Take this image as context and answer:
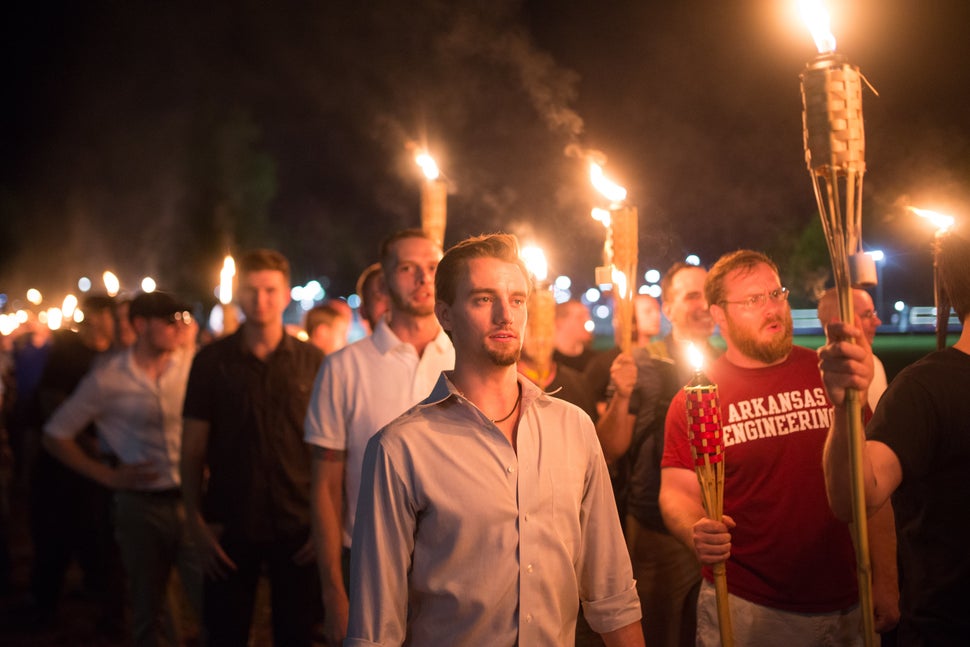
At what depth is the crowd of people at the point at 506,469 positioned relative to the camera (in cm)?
253

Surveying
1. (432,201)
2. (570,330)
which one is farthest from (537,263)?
(570,330)

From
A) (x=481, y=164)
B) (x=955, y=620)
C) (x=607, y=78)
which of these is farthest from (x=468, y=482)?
(x=481, y=164)

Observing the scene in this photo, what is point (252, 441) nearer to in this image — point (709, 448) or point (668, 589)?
point (668, 589)

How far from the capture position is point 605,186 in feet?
15.0

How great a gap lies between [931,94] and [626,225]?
2280mm

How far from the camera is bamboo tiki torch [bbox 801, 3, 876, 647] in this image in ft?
7.64

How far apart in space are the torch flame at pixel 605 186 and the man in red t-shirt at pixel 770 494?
2.96 feet

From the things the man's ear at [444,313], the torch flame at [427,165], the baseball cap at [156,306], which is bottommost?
the man's ear at [444,313]

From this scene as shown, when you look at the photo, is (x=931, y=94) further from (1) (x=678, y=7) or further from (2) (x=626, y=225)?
(1) (x=678, y=7)

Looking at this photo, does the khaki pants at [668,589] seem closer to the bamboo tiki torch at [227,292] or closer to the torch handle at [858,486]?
the torch handle at [858,486]

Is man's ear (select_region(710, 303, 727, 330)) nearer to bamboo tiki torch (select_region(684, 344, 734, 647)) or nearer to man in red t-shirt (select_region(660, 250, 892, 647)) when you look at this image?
man in red t-shirt (select_region(660, 250, 892, 647))

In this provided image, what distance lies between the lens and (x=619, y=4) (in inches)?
299

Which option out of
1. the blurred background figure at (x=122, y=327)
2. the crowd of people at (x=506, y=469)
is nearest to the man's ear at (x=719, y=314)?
the crowd of people at (x=506, y=469)

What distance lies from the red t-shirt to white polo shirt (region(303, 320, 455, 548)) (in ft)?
4.30
